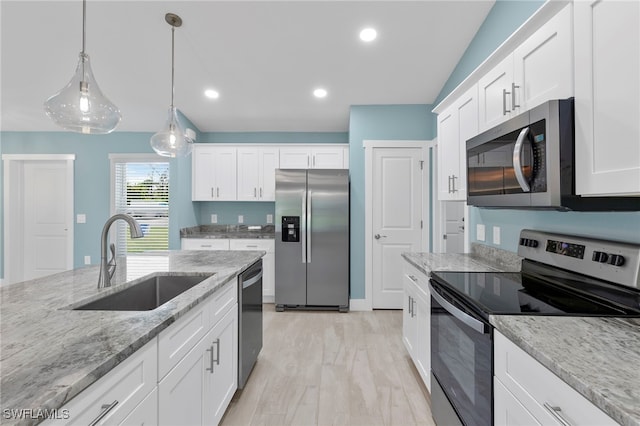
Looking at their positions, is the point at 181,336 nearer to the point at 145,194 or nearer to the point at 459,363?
the point at 459,363

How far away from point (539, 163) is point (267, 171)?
3616 mm

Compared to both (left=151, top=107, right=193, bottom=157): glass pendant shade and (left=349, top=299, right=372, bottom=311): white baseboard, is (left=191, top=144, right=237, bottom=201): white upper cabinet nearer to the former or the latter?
(left=151, top=107, right=193, bottom=157): glass pendant shade

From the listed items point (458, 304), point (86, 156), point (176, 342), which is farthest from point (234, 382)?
point (86, 156)

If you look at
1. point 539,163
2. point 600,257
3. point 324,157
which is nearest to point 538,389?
point 600,257

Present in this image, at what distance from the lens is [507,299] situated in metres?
1.26

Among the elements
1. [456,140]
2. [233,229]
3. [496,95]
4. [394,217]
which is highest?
[496,95]

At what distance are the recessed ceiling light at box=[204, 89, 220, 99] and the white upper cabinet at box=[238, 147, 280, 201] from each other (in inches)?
32.9

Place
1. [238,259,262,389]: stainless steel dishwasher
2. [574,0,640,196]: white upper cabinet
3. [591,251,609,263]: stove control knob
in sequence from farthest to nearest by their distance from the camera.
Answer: [238,259,262,389]: stainless steel dishwasher → [591,251,609,263]: stove control knob → [574,0,640,196]: white upper cabinet

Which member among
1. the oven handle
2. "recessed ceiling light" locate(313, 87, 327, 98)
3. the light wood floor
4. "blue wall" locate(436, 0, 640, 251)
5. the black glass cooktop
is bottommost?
the light wood floor

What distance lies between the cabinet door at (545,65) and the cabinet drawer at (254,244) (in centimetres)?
321

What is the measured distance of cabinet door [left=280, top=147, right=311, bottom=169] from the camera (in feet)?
14.2

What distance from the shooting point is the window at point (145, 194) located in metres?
4.71

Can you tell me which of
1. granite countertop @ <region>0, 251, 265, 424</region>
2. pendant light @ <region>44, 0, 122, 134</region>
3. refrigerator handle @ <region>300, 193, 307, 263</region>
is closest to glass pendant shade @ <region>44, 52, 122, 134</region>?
pendant light @ <region>44, 0, 122, 134</region>

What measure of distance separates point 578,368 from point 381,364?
77.6 inches
